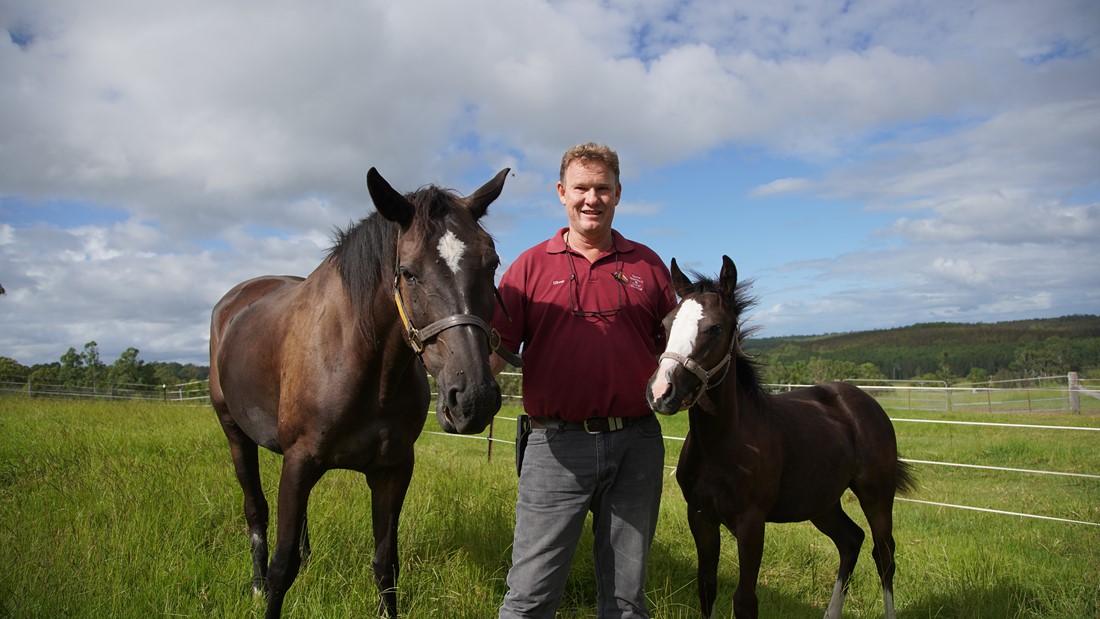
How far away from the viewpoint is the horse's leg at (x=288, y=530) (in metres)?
2.91

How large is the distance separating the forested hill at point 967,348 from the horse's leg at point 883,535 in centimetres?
4370

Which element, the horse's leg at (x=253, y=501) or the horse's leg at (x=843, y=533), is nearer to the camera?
the horse's leg at (x=253, y=501)

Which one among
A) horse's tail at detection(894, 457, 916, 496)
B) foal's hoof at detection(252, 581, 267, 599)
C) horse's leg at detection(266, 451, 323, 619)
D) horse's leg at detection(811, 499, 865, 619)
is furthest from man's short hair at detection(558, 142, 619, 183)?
horse's tail at detection(894, 457, 916, 496)

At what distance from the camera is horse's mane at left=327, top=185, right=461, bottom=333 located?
2.49m

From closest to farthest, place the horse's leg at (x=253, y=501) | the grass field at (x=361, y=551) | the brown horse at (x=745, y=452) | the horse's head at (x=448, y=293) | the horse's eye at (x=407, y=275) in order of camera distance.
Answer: the horse's head at (x=448, y=293), the horse's eye at (x=407, y=275), the brown horse at (x=745, y=452), the grass field at (x=361, y=551), the horse's leg at (x=253, y=501)

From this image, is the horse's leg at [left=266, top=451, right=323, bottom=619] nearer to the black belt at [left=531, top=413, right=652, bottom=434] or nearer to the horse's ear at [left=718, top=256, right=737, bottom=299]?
the black belt at [left=531, top=413, right=652, bottom=434]

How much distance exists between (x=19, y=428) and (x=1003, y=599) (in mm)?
10132

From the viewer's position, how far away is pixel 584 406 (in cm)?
236

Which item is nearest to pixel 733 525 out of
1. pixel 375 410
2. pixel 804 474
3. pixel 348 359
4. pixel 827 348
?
pixel 804 474

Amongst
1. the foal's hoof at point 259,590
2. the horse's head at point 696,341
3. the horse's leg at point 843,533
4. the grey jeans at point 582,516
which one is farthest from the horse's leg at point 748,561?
the foal's hoof at point 259,590

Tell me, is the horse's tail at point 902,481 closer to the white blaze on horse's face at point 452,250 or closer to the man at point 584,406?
the man at point 584,406

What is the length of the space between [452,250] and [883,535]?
3711 millimetres

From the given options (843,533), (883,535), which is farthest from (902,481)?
(843,533)

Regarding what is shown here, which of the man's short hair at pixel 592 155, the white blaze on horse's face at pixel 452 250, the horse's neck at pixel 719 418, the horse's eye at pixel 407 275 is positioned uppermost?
the man's short hair at pixel 592 155
